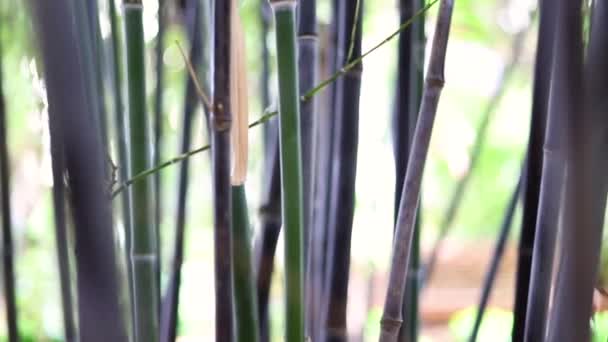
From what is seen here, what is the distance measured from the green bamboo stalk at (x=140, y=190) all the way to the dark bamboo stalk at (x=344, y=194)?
0.33 feet

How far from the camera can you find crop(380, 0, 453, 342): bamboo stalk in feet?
1.14

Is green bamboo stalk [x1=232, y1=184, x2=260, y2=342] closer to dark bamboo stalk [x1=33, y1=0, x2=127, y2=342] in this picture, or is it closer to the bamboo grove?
the bamboo grove

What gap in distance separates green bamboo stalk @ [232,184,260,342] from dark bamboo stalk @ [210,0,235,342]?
3 centimetres

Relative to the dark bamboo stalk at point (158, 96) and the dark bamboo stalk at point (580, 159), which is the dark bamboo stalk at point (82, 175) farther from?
the dark bamboo stalk at point (158, 96)

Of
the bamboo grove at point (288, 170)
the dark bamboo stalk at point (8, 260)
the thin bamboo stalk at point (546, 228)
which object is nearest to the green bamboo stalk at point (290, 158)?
the bamboo grove at point (288, 170)

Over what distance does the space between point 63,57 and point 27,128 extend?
1.72 meters

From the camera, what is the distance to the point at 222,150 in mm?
327

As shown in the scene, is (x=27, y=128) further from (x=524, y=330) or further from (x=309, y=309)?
(x=524, y=330)

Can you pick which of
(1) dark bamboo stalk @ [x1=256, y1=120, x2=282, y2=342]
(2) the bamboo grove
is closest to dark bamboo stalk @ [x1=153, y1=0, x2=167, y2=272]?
(2) the bamboo grove

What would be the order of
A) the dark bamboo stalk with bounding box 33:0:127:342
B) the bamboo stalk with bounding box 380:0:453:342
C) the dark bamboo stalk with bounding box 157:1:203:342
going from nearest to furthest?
the dark bamboo stalk with bounding box 33:0:127:342 < the bamboo stalk with bounding box 380:0:453:342 < the dark bamboo stalk with bounding box 157:1:203:342

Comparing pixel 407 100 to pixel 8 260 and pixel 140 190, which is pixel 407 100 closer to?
pixel 140 190

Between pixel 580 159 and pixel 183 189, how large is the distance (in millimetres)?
407

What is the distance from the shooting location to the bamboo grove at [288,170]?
0.83 feet

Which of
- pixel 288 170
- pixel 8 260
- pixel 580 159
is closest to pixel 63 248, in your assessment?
pixel 8 260
